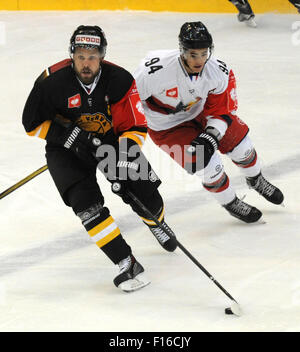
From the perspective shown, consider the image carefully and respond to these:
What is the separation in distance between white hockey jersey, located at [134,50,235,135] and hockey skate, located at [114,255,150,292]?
0.87m

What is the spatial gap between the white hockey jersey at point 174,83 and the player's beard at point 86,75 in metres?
0.51

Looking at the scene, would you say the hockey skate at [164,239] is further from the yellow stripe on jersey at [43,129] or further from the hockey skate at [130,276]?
the yellow stripe on jersey at [43,129]

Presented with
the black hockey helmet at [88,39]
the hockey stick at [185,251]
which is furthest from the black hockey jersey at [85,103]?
the hockey stick at [185,251]

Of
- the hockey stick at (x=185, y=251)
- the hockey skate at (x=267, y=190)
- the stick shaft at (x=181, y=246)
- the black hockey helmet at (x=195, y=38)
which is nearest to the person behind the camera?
the hockey stick at (x=185, y=251)

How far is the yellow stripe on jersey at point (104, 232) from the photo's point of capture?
3301 millimetres

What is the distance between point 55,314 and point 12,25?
17.4ft

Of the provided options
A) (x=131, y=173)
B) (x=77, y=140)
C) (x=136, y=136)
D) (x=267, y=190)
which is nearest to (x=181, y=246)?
(x=131, y=173)

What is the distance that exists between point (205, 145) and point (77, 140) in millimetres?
723

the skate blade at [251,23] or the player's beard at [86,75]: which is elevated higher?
the player's beard at [86,75]

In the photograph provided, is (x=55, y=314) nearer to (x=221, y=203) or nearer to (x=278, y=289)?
(x=278, y=289)

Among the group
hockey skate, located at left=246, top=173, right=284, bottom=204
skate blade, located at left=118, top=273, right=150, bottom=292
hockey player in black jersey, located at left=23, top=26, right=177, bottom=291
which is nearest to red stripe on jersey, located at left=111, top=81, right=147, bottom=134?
hockey player in black jersey, located at left=23, top=26, right=177, bottom=291

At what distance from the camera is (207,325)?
2.93 meters

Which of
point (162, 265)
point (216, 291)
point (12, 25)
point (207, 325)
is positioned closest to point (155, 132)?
point (162, 265)
